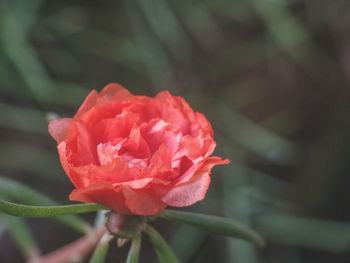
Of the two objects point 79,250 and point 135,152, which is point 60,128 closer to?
point 135,152

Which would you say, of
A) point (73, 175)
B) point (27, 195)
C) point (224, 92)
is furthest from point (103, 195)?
point (224, 92)

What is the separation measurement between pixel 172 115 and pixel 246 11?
1.00 meters

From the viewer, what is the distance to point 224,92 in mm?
1403

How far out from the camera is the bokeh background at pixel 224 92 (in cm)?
112

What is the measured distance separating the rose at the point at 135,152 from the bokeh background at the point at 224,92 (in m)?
0.57

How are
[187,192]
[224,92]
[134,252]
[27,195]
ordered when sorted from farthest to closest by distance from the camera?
[224,92]
[27,195]
[134,252]
[187,192]

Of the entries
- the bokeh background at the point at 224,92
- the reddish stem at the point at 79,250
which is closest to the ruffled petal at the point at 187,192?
the reddish stem at the point at 79,250

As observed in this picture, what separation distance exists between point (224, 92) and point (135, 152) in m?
0.96

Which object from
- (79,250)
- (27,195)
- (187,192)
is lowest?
(79,250)

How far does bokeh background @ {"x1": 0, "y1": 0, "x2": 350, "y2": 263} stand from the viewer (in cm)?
112

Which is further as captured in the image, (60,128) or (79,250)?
(79,250)

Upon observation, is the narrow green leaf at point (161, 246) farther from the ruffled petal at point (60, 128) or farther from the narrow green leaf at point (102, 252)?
the ruffled petal at point (60, 128)

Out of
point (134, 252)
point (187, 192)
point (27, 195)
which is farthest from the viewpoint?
point (27, 195)

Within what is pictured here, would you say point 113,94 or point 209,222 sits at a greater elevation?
point 113,94
